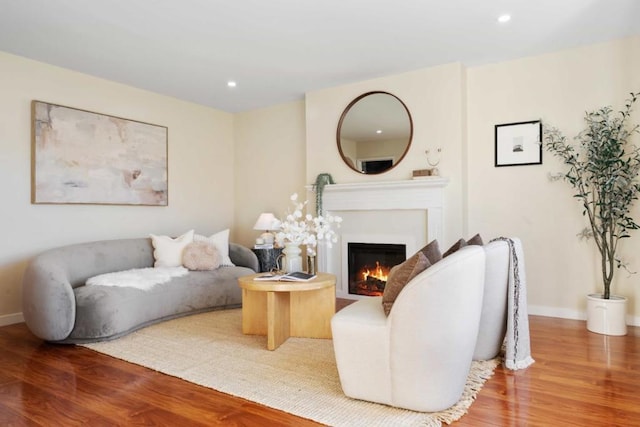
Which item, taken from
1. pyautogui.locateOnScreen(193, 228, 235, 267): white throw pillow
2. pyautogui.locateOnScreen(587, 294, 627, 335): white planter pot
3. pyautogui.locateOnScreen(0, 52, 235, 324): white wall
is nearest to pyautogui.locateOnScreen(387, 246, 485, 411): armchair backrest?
pyautogui.locateOnScreen(587, 294, 627, 335): white planter pot

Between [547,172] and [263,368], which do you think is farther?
[547,172]

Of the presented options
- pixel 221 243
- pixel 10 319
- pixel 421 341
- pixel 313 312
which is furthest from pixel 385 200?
pixel 10 319

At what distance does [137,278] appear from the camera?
12.1 ft

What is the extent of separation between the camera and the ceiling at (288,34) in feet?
9.97

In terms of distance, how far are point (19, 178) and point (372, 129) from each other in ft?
12.0

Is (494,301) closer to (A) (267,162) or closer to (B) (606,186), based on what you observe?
(B) (606,186)

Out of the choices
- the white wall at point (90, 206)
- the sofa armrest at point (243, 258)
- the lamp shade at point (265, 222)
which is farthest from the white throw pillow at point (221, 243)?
the white wall at point (90, 206)

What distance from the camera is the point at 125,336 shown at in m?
3.39

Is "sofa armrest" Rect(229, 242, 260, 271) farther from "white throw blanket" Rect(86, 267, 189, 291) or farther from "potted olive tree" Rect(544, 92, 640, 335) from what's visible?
"potted olive tree" Rect(544, 92, 640, 335)

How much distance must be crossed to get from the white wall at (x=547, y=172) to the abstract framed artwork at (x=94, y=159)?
3756mm

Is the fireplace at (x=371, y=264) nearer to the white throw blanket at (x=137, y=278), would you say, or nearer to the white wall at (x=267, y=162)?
the white wall at (x=267, y=162)

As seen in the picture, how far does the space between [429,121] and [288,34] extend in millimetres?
1765

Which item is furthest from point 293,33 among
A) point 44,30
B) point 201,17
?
point 44,30

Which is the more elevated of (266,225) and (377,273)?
(266,225)
